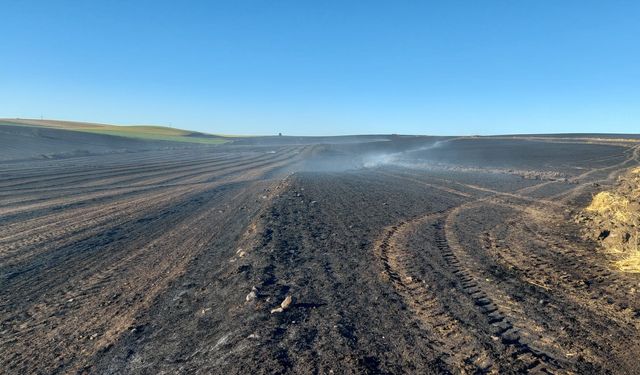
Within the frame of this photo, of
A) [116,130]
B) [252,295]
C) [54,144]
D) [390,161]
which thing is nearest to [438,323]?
[252,295]

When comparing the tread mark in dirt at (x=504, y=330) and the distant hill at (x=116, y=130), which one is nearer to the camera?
the tread mark in dirt at (x=504, y=330)

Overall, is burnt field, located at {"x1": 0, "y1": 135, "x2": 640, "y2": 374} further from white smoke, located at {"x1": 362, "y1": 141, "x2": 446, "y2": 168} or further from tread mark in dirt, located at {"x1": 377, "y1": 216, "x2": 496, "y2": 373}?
white smoke, located at {"x1": 362, "y1": 141, "x2": 446, "y2": 168}

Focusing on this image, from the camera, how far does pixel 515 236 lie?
11.0 metres

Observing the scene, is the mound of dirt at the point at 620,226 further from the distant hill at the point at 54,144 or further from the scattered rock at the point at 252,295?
the distant hill at the point at 54,144

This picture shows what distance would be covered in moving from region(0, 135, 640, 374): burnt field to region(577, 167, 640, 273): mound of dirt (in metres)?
0.37

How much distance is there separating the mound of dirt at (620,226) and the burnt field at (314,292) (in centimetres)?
37

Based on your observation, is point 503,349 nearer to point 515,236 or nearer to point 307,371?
point 307,371

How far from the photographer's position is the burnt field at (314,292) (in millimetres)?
5098

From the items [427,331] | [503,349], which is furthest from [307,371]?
[503,349]

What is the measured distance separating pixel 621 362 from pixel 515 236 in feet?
21.1

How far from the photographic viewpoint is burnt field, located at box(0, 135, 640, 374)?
510cm

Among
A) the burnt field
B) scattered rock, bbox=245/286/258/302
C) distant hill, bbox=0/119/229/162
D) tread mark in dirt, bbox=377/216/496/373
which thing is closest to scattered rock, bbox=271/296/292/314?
the burnt field

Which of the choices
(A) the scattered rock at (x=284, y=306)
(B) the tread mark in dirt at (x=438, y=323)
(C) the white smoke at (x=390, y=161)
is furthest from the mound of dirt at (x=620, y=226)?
(C) the white smoke at (x=390, y=161)

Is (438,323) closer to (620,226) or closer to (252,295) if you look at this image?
(252,295)
